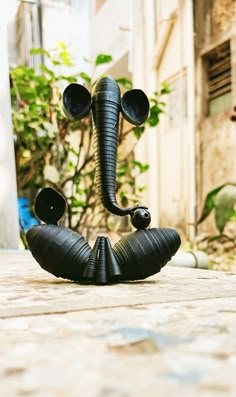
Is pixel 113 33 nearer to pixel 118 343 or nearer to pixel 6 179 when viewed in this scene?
pixel 6 179

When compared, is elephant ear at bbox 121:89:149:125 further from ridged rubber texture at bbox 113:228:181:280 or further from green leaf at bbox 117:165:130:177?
green leaf at bbox 117:165:130:177

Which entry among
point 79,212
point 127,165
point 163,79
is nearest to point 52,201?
point 79,212

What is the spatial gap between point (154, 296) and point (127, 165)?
275cm

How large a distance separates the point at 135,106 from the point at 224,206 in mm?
1253

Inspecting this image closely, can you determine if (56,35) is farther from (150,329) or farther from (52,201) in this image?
(150,329)

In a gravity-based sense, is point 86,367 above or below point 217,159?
below

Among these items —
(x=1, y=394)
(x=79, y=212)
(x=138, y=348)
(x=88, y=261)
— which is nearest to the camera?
(x=1, y=394)

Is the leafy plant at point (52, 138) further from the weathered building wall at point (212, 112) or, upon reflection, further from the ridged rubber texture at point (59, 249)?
the ridged rubber texture at point (59, 249)

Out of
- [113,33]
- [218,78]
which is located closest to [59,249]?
[218,78]

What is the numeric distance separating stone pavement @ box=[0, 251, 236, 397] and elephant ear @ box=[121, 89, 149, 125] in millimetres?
353

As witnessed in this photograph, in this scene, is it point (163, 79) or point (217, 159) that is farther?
point (163, 79)

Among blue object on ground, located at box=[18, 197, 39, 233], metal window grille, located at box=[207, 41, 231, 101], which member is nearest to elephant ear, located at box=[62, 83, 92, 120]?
blue object on ground, located at box=[18, 197, 39, 233]

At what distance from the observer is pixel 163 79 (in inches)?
167

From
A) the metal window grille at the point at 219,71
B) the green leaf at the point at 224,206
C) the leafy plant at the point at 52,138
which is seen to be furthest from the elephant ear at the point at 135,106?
the metal window grille at the point at 219,71
